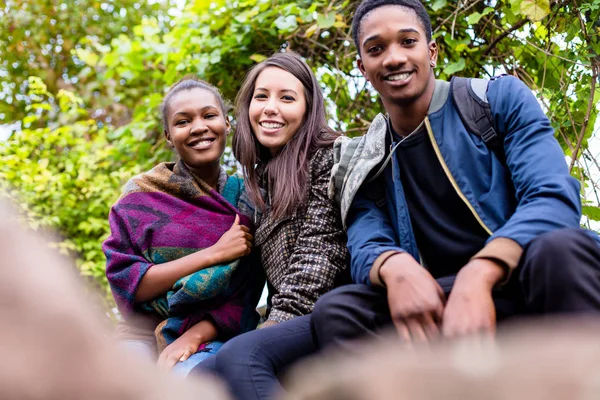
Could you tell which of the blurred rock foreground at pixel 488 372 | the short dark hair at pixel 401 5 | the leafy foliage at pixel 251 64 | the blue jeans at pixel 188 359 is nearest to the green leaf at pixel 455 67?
the leafy foliage at pixel 251 64

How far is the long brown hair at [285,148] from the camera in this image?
7.20 feet

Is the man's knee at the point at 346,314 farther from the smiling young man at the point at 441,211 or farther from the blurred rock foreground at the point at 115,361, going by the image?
the blurred rock foreground at the point at 115,361

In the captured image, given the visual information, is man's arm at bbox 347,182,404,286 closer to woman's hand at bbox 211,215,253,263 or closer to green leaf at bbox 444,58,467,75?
woman's hand at bbox 211,215,253,263

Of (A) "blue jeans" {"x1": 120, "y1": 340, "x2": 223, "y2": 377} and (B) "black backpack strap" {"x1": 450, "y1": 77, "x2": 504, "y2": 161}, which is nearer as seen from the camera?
(B) "black backpack strap" {"x1": 450, "y1": 77, "x2": 504, "y2": 161}

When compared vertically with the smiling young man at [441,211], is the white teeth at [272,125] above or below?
above

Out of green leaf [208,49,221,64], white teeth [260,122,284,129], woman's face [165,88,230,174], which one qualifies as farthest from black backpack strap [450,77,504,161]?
green leaf [208,49,221,64]

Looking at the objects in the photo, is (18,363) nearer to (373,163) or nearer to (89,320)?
(89,320)

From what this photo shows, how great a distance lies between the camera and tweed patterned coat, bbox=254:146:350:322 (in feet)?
6.48

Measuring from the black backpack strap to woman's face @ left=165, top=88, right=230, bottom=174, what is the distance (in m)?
0.94

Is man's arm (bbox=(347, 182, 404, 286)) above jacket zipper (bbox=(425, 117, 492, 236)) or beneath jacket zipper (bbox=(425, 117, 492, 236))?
beneath

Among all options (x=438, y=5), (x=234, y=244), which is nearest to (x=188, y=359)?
(x=234, y=244)

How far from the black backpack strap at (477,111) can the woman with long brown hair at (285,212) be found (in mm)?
500

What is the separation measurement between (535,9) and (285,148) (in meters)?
0.98

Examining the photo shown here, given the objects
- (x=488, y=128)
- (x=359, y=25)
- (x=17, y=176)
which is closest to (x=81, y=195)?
(x=17, y=176)
